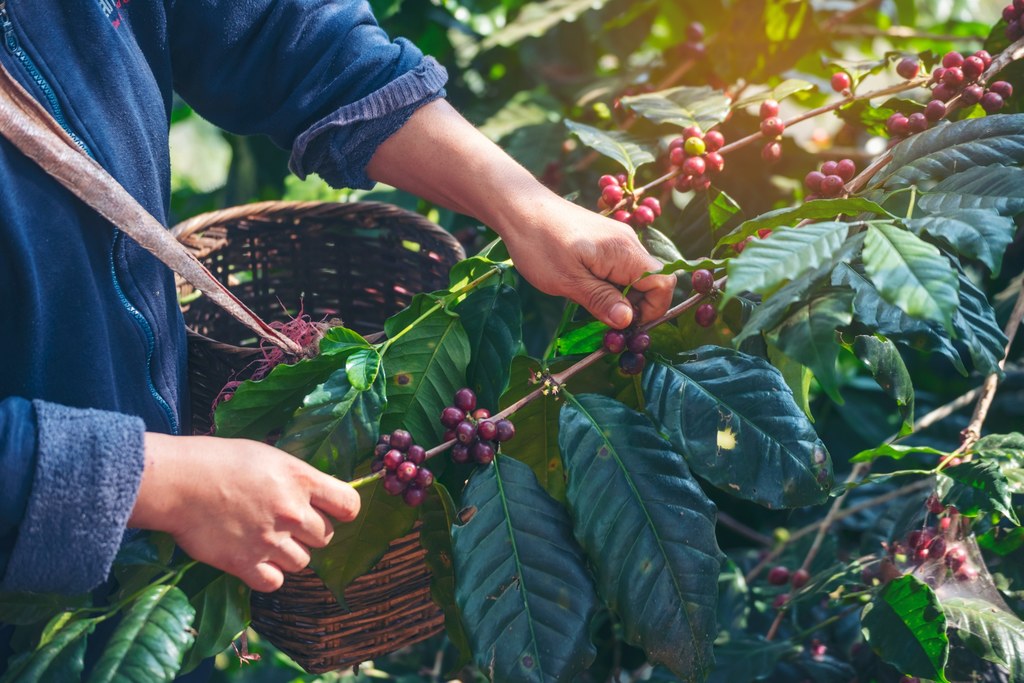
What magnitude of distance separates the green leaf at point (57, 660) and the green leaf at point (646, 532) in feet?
1.26

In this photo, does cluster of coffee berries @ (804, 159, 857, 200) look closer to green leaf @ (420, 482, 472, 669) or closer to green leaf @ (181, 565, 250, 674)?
green leaf @ (420, 482, 472, 669)

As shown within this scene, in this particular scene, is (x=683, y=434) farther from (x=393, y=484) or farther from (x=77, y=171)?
(x=77, y=171)

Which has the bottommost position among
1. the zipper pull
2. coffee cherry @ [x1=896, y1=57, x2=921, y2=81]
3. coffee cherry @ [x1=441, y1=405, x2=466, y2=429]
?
coffee cherry @ [x1=441, y1=405, x2=466, y2=429]

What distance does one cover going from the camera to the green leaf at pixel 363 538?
31.3 inches

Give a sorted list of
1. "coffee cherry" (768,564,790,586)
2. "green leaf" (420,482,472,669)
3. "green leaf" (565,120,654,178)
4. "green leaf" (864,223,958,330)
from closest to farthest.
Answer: "green leaf" (864,223,958,330) < "green leaf" (420,482,472,669) < "green leaf" (565,120,654,178) < "coffee cherry" (768,564,790,586)

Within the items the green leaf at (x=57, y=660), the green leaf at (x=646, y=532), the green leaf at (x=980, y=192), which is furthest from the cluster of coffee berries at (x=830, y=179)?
the green leaf at (x=57, y=660)

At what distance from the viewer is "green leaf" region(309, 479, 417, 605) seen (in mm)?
795

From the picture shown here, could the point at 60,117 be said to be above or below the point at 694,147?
above

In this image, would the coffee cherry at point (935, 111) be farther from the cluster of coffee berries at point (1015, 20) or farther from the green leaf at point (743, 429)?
the green leaf at point (743, 429)

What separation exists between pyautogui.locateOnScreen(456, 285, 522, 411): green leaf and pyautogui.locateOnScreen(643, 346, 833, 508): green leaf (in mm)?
145

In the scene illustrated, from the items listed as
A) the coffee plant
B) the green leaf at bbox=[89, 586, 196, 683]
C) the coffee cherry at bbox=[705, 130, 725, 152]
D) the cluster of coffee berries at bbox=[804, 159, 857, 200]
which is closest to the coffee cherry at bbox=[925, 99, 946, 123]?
the coffee plant

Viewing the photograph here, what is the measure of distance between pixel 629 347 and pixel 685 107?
445 mm

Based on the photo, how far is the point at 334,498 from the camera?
2.28 ft

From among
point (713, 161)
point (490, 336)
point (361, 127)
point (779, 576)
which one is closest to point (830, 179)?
point (713, 161)
